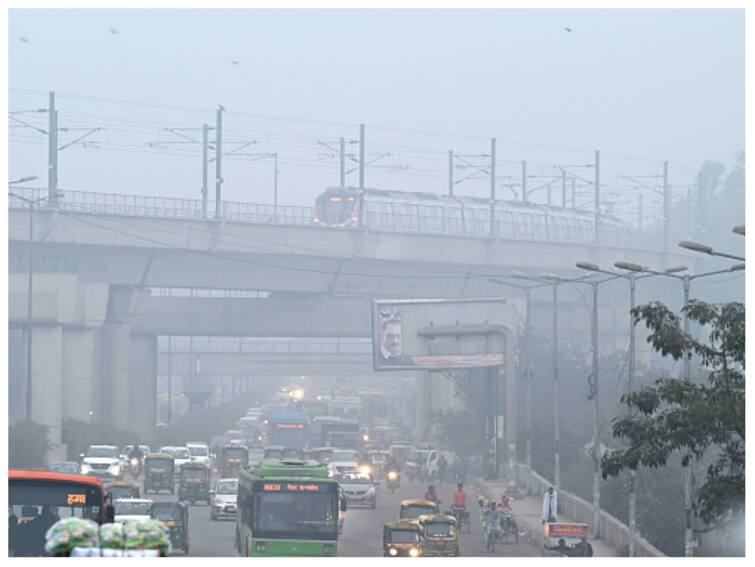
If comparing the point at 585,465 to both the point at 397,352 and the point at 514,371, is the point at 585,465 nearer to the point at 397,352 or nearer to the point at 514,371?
the point at 514,371

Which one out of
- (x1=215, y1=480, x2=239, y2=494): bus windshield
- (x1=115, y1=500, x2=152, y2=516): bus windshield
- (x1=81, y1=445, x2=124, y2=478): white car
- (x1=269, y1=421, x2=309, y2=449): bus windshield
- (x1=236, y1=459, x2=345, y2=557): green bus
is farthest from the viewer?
(x1=269, y1=421, x2=309, y2=449): bus windshield

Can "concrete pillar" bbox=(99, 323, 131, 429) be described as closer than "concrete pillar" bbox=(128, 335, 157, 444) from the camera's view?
Yes

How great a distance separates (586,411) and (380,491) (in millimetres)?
15276

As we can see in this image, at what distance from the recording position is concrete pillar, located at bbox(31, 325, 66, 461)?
8162 cm

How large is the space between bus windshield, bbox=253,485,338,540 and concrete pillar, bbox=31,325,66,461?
4515cm

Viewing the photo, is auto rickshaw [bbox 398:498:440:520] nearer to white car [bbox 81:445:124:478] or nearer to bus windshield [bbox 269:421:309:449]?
white car [bbox 81:445:124:478]

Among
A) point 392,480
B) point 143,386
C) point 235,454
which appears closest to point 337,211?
point 143,386

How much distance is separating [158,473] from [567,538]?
→ 30.3 m

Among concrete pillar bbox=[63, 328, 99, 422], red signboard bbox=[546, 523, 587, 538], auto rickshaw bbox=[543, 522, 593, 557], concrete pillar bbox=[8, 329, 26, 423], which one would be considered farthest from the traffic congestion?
concrete pillar bbox=[8, 329, 26, 423]

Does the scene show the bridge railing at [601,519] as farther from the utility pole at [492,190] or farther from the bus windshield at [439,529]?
the utility pole at [492,190]

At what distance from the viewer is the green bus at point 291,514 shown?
1452 inches

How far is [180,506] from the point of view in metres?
42.2

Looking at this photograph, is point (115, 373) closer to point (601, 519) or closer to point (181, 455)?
point (181, 455)

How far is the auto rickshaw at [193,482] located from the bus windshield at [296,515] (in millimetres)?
26336
